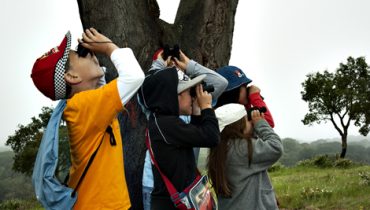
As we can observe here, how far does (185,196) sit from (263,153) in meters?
0.90

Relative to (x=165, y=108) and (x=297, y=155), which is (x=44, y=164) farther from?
(x=297, y=155)

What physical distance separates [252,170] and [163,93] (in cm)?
108

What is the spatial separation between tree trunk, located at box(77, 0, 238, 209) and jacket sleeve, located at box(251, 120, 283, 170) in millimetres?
1067

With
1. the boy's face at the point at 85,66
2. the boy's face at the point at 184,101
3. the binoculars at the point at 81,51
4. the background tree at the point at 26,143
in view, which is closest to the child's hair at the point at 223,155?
the boy's face at the point at 184,101

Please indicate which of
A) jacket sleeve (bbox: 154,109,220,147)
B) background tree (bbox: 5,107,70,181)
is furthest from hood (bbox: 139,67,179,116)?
background tree (bbox: 5,107,70,181)

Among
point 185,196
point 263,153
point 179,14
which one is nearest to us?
point 185,196

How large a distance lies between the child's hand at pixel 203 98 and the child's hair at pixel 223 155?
59 cm

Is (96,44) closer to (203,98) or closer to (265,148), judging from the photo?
(203,98)

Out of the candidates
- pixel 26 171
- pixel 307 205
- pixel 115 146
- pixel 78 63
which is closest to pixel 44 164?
pixel 115 146

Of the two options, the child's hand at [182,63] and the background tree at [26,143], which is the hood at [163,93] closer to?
the child's hand at [182,63]

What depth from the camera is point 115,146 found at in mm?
2625

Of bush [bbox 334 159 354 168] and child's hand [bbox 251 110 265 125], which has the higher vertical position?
child's hand [bbox 251 110 265 125]

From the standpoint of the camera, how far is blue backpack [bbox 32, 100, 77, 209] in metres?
2.37

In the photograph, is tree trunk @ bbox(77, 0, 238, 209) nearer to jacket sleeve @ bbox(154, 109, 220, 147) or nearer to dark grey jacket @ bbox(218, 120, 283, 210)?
dark grey jacket @ bbox(218, 120, 283, 210)
